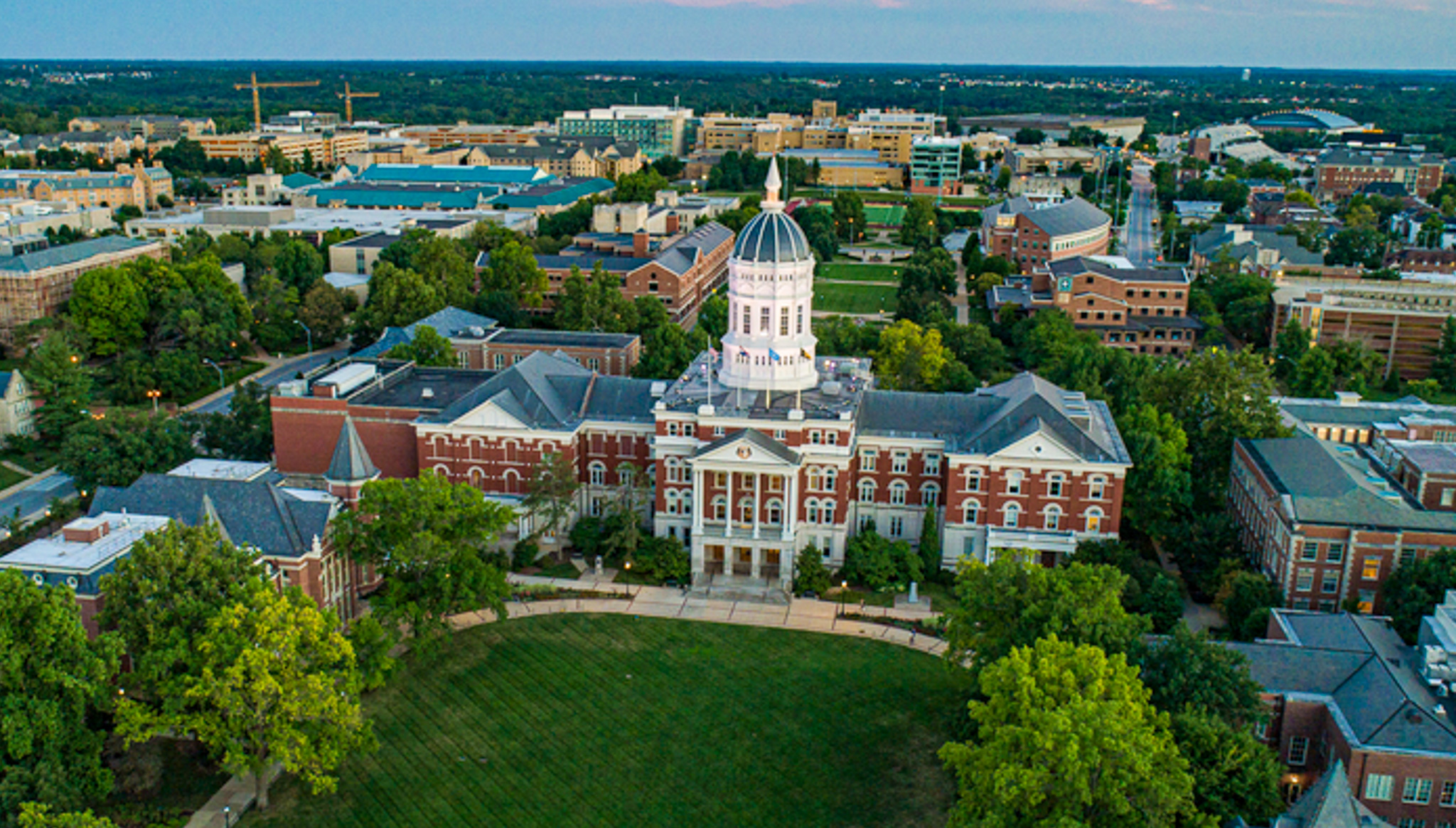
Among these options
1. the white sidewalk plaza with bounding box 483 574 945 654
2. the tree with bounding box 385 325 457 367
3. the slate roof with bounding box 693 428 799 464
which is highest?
the slate roof with bounding box 693 428 799 464

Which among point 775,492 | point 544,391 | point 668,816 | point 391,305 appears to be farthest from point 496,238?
point 668,816

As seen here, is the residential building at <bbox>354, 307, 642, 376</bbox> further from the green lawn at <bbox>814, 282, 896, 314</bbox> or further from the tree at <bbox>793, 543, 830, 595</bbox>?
the green lawn at <bbox>814, 282, 896, 314</bbox>

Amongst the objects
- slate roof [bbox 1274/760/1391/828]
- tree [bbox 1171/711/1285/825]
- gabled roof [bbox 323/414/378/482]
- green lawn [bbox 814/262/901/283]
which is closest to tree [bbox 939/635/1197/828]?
tree [bbox 1171/711/1285/825]

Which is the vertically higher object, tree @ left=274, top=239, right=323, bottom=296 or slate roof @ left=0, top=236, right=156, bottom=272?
slate roof @ left=0, top=236, right=156, bottom=272

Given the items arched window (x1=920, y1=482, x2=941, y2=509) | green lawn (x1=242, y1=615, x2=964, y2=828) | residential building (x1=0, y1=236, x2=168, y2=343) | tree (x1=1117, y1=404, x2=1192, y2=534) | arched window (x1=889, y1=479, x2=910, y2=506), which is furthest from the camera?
residential building (x1=0, y1=236, x2=168, y2=343)

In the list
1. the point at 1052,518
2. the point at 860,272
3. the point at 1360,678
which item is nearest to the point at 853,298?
the point at 860,272

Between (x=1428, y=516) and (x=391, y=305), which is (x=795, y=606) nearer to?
(x=1428, y=516)

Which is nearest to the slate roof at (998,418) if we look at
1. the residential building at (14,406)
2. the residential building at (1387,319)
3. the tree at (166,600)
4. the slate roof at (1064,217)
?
the tree at (166,600)
